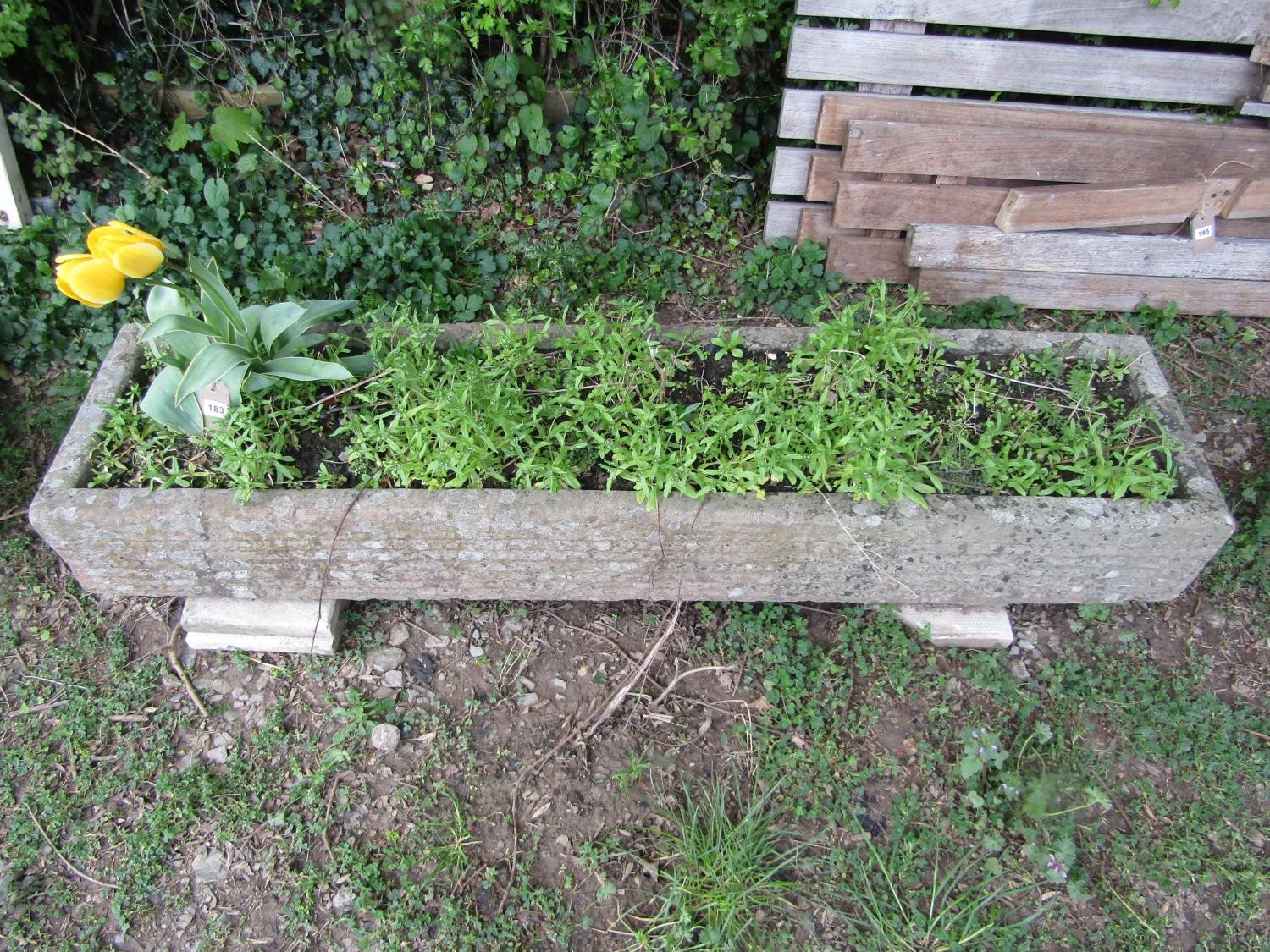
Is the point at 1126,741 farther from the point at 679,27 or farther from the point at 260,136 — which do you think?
the point at 260,136

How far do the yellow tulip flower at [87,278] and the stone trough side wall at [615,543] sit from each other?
25.6 inches

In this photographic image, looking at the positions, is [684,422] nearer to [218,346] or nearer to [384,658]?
[384,658]

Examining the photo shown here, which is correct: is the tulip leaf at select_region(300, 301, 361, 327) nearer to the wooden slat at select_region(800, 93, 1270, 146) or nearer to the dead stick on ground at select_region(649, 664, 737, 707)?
the dead stick on ground at select_region(649, 664, 737, 707)

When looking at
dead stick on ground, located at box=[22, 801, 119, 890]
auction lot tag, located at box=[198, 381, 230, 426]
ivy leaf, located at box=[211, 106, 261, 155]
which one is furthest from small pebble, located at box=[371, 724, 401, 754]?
ivy leaf, located at box=[211, 106, 261, 155]

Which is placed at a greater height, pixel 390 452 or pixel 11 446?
pixel 390 452

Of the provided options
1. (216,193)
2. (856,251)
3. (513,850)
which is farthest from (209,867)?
(856,251)

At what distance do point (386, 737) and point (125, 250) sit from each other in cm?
157

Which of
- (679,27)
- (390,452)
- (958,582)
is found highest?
(679,27)

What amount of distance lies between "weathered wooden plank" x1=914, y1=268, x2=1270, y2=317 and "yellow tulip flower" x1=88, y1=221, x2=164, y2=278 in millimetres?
2953

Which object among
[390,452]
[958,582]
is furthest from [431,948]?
[958,582]

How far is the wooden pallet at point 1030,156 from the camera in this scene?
3098 millimetres

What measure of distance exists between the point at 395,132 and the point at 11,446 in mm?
2040

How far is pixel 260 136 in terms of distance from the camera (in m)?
3.61

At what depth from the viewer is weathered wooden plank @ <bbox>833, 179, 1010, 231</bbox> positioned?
3.42m
